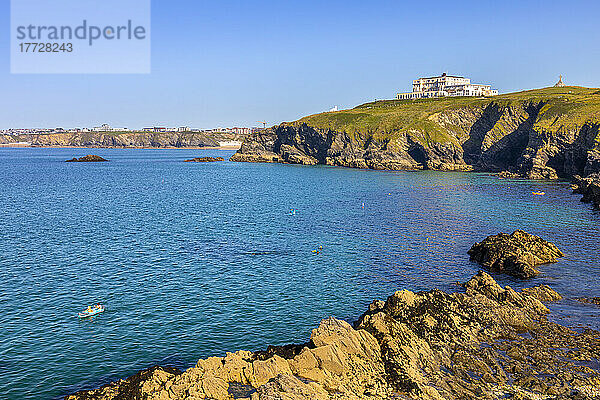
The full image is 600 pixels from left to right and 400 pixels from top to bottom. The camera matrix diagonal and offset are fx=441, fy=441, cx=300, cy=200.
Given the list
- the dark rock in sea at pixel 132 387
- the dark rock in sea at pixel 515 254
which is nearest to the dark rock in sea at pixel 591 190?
the dark rock in sea at pixel 515 254

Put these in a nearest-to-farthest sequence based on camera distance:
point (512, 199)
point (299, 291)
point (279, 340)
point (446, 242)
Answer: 1. point (279, 340)
2. point (299, 291)
3. point (446, 242)
4. point (512, 199)

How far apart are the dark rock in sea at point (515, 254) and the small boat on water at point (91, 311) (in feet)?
145

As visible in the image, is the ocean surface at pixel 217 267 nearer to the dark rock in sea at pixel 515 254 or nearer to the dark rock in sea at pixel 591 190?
the dark rock in sea at pixel 515 254

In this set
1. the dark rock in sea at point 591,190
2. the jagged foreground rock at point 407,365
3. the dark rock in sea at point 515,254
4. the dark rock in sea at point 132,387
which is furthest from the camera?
the dark rock in sea at point 591,190

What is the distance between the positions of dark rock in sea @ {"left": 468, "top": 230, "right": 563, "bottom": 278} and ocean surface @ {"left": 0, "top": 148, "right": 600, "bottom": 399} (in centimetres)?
179

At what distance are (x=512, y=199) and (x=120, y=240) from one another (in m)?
87.9

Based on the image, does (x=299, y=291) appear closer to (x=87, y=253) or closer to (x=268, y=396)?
(x=268, y=396)

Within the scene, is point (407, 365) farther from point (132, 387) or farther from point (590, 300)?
point (590, 300)

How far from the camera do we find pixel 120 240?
68625 millimetres

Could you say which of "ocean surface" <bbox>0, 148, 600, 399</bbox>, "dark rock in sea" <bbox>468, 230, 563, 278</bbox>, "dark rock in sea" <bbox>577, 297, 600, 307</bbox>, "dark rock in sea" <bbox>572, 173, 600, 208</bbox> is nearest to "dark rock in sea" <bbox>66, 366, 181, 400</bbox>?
"ocean surface" <bbox>0, 148, 600, 399</bbox>

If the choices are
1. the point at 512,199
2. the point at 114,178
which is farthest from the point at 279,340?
the point at 114,178

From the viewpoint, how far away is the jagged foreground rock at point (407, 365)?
25.3 metres

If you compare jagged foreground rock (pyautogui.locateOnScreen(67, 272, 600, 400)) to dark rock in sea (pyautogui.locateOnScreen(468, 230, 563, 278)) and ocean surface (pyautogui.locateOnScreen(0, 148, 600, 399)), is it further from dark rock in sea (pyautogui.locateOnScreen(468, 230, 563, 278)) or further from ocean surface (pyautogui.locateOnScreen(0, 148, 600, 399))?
dark rock in sea (pyautogui.locateOnScreen(468, 230, 563, 278))

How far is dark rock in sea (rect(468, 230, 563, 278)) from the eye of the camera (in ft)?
170
